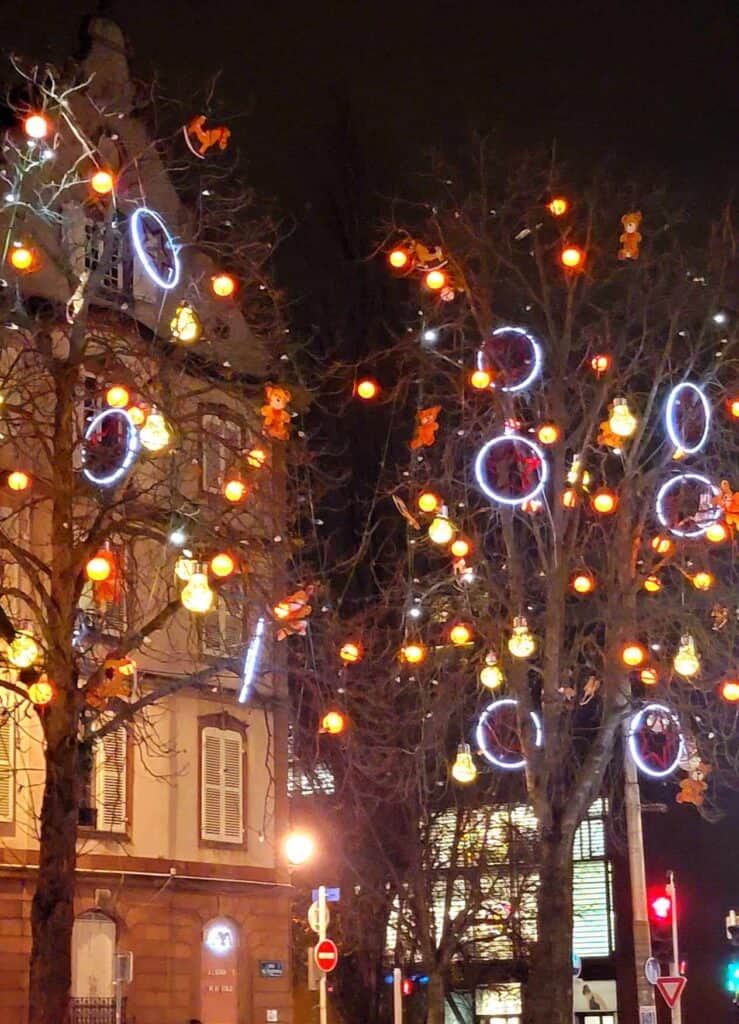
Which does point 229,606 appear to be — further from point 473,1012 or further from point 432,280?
point 473,1012

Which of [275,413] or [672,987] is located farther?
[672,987]

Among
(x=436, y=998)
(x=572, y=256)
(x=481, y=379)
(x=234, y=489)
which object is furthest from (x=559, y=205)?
(x=436, y=998)

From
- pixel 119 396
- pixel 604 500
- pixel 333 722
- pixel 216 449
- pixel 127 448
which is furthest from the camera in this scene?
pixel 604 500

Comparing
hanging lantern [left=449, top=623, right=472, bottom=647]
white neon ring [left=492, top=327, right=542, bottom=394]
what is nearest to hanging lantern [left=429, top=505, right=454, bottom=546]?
hanging lantern [left=449, top=623, right=472, bottom=647]

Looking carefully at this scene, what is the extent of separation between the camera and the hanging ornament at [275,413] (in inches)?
711

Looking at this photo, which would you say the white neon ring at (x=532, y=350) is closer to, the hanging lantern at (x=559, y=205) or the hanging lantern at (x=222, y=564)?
the hanging lantern at (x=559, y=205)

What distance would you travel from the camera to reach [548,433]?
20.8m

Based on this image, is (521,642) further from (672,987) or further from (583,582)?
(672,987)

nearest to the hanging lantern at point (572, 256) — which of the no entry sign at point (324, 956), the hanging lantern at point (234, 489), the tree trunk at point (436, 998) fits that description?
the hanging lantern at point (234, 489)

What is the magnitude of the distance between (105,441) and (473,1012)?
31486mm

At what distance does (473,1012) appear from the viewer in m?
46.1

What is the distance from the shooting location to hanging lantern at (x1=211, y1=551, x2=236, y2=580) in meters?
16.1

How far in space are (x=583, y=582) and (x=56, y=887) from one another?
8.49m

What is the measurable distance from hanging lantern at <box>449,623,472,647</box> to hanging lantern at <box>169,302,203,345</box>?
606cm
